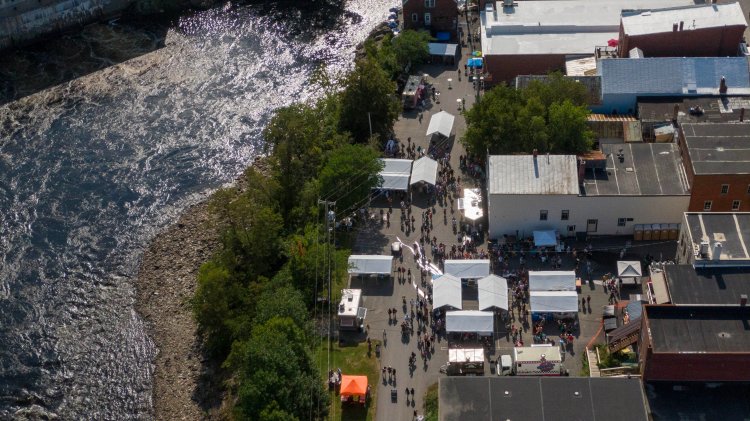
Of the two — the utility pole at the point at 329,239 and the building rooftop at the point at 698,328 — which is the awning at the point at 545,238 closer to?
the building rooftop at the point at 698,328

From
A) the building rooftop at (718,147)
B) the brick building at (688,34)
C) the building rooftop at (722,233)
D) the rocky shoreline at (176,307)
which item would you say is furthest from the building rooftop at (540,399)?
the brick building at (688,34)

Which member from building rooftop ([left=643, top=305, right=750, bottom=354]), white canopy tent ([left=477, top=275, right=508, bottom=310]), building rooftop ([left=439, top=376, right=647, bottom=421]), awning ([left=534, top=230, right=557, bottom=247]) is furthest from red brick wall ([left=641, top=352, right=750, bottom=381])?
awning ([left=534, top=230, right=557, bottom=247])

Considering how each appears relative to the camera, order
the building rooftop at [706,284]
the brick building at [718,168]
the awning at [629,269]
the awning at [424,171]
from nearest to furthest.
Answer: the building rooftop at [706,284], the awning at [629,269], the brick building at [718,168], the awning at [424,171]

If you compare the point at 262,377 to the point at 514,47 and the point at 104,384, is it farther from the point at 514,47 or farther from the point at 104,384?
the point at 514,47

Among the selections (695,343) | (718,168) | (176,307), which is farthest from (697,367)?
(176,307)

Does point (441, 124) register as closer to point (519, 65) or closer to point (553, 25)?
point (519, 65)

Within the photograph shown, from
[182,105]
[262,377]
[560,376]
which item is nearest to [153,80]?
[182,105]
